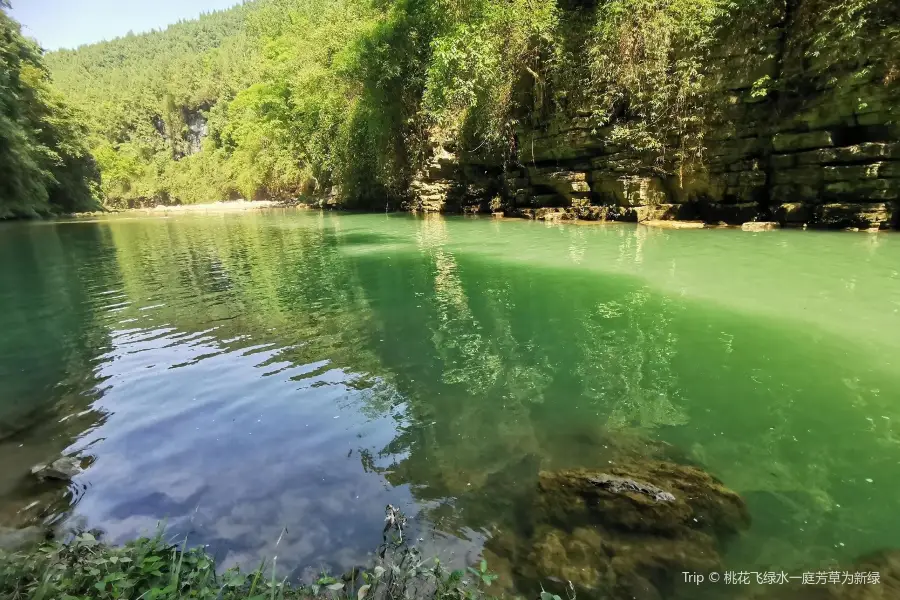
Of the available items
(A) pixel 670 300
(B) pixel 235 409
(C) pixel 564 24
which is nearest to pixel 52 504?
(B) pixel 235 409

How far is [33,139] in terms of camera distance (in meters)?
33.6

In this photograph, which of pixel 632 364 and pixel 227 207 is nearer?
pixel 632 364

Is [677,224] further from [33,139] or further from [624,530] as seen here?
[33,139]

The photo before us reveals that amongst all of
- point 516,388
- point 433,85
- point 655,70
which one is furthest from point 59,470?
point 433,85

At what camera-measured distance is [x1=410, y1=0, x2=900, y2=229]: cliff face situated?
14.2 m

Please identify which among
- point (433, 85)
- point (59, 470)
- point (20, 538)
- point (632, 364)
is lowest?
point (632, 364)

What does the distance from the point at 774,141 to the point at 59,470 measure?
1947 cm

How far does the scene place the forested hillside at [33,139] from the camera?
28844mm

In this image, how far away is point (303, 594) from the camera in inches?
103

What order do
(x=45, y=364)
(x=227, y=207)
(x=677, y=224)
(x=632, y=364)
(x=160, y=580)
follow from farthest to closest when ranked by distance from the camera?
(x=227, y=207) → (x=677, y=224) → (x=45, y=364) → (x=632, y=364) → (x=160, y=580)

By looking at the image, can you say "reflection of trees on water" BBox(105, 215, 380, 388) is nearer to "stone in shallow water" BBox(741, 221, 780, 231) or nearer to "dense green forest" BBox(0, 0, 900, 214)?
"dense green forest" BBox(0, 0, 900, 214)

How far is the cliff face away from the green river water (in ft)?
14.7

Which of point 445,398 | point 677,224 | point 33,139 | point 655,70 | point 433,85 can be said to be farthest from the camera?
point 33,139

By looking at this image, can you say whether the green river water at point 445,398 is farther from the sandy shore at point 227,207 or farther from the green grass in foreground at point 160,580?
the sandy shore at point 227,207
